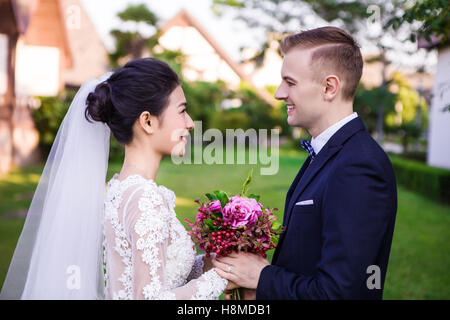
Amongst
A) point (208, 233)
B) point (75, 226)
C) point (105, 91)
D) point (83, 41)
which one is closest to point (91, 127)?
point (105, 91)

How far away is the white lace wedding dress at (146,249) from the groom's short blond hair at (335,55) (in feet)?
3.76

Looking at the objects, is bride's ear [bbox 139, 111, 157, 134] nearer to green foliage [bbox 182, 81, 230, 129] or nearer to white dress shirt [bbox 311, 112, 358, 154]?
white dress shirt [bbox 311, 112, 358, 154]

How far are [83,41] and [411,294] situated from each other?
30.8 metres

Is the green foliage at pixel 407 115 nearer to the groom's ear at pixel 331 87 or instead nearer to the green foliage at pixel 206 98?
the green foliage at pixel 206 98

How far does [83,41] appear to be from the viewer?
32.3m

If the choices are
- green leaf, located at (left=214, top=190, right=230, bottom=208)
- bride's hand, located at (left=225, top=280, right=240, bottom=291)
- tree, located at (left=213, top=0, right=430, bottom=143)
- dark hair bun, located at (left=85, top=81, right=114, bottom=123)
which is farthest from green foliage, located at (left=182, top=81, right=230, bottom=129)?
bride's hand, located at (left=225, top=280, right=240, bottom=291)

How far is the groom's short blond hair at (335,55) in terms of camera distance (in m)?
2.43

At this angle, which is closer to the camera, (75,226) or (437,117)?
(75,226)

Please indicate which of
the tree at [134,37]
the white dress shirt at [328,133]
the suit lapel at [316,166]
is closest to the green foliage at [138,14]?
the tree at [134,37]

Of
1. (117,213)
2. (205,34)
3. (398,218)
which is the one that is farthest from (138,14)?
(117,213)

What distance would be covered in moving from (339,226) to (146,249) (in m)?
1.00

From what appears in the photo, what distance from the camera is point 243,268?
7.82 ft
